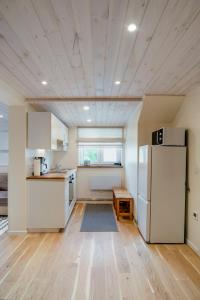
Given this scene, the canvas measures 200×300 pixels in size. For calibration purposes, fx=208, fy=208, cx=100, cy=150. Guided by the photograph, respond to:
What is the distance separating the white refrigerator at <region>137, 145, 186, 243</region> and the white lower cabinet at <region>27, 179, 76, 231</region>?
1.61 m

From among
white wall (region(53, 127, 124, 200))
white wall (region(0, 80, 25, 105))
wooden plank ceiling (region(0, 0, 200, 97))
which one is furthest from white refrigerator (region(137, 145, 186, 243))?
white wall (region(53, 127, 124, 200))

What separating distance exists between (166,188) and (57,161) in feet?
13.0

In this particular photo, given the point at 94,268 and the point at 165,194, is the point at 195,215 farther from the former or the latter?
the point at 94,268

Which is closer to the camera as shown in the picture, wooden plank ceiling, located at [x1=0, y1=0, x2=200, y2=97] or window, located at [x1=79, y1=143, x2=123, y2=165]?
wooden plank ceiling, located at [x1=0, y1=0, x2=200, y2=97]

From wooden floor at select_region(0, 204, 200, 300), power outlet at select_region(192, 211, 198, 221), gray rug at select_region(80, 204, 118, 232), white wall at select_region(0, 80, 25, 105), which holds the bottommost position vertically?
gray rug at select_region(80, 204, 118, 232)

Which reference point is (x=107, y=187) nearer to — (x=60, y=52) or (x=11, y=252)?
(x=11, y=252)

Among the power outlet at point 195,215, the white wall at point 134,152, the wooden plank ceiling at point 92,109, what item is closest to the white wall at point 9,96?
the wooden plank ceiling at point 92,109

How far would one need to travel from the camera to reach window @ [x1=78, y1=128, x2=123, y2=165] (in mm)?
6648

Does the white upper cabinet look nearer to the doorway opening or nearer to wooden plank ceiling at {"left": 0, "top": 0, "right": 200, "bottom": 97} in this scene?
the doorway opening

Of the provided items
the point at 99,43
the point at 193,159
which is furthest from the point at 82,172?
the point at 99,43

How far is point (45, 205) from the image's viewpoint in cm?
394

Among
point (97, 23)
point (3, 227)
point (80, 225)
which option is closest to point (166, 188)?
point (80, 225)

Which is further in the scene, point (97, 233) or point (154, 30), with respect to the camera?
point (97, 233)

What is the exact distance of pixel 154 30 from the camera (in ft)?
5.68
